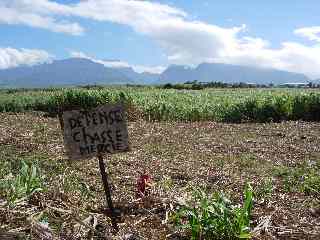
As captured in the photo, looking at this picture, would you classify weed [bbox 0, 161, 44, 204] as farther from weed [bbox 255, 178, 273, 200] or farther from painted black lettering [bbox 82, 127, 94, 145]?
weed [bbox 255, 178, 273, 200]

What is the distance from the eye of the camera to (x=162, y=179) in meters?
8.63

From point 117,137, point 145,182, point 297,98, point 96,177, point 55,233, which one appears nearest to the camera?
point 55,233

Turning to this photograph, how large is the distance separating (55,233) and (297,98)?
18.0 meters

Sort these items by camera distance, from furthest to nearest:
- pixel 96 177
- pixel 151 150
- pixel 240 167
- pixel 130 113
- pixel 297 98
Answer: pixel 297 98, pixel 130 113, pixel 151 150, pixel 240 167, pixel 96 177

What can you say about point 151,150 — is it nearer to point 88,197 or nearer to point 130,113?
point 88,197

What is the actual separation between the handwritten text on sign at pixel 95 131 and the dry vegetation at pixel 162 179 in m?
0.67

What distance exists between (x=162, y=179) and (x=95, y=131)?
3.04 metres

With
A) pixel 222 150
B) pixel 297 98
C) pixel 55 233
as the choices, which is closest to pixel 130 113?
pixel 297 98

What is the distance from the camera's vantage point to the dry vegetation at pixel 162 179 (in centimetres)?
573

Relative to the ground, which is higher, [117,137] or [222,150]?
[117,137]

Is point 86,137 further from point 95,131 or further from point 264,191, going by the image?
point 264,191

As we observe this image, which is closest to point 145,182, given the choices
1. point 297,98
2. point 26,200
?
point 26,200

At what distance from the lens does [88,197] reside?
7.08 meters

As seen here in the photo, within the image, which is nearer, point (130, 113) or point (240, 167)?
point (240, 167)
